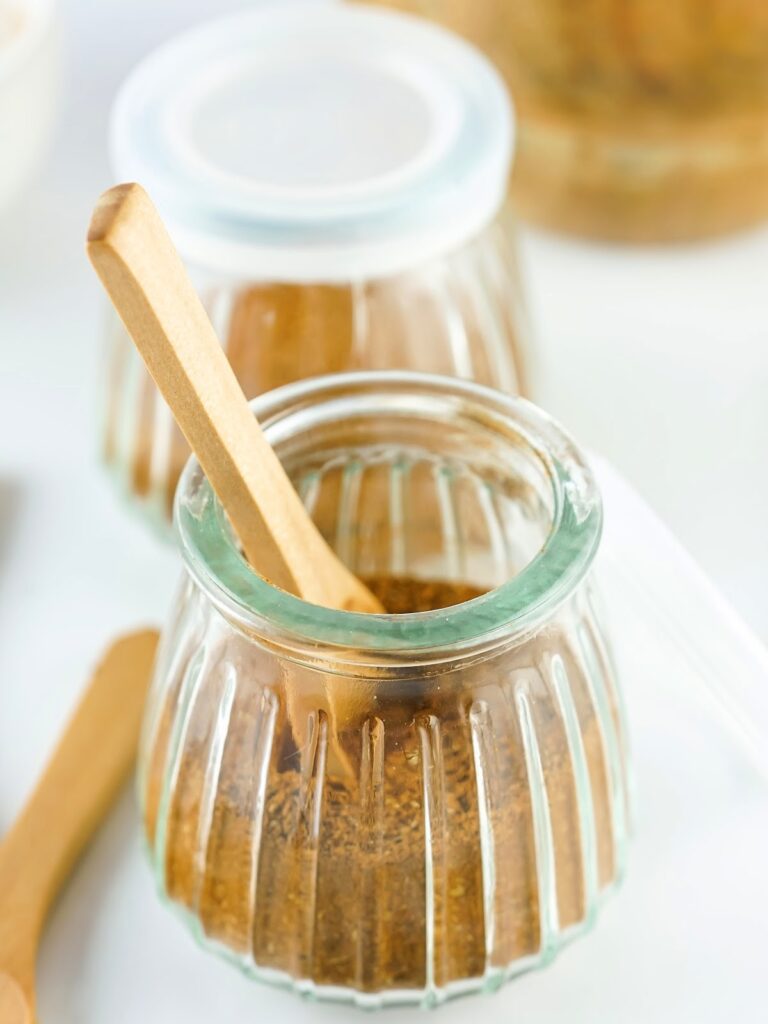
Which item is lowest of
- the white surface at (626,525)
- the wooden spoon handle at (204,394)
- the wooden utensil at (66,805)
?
the white surface at (626,525)

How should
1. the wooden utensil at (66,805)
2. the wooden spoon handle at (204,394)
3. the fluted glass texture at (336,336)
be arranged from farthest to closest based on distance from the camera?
the fluted glass texture at (336,336) < the wooden utensil at (66,805) < the wooden spoon handle at (204,394)

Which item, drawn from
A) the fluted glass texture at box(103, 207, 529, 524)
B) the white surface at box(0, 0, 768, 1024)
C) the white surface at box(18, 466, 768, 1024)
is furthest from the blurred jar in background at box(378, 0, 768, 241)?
the white surface at box(18, 466, 768, 1024)

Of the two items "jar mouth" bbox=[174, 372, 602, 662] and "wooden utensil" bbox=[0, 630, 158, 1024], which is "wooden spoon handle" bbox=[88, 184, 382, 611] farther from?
"wooden utensil" bbox=[0, 630, 158, 1024]

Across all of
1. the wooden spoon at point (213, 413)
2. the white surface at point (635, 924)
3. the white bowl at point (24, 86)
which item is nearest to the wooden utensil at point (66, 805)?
the white surface at point (635, 924)

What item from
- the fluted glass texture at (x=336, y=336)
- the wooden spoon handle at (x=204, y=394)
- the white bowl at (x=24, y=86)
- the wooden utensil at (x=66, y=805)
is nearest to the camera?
the wooden spoon handle at (x=204, y=394)

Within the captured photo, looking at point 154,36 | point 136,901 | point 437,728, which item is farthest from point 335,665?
point 154,36

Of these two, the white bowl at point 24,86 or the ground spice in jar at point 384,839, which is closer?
the ground spice in jar at point 384,839

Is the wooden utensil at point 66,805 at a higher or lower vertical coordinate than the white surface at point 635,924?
higher

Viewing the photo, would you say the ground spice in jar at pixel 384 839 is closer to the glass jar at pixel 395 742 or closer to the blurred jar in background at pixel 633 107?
the glass jar at pixel 395 742

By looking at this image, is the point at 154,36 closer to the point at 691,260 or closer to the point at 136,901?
the point at 691,260
